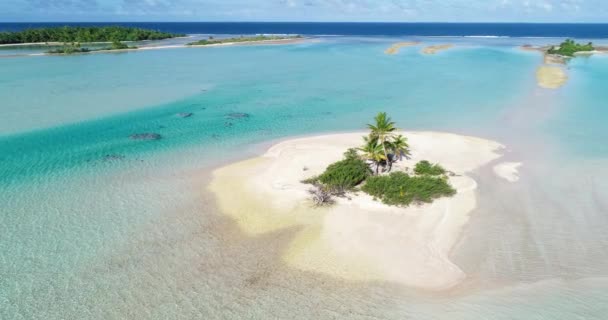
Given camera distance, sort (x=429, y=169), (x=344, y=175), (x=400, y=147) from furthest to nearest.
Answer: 1. (x=400, y=147)
2. (x=429, y=169)
3. (x=344, y=175)

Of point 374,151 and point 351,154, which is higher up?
point 374,151

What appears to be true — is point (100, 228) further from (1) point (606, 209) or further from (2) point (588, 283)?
(1) point (606, 209)

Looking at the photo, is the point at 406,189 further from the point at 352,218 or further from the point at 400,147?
the point at 400,147

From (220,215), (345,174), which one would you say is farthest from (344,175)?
(220,215)

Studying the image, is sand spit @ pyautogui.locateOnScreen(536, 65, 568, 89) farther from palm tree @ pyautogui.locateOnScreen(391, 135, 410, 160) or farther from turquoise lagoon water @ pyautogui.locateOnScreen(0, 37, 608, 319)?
palm tree @ pyautogui.locateOnScreen(391, 135, 410, 160)

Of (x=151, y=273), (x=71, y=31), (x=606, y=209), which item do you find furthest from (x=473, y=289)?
(x=71, y=31)
